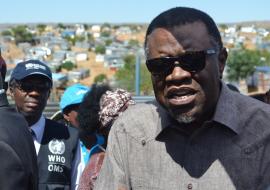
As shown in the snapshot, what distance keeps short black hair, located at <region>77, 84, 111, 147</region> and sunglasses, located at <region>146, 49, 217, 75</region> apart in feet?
5.32

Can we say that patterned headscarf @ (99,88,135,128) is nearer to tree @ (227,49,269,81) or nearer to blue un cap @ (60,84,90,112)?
blue un cap @ (60,84,90,112)

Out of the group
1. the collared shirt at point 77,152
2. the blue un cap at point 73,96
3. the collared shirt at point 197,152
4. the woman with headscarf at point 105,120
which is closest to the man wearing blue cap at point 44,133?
the collared shirt at point 77,152

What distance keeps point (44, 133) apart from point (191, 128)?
1859 millimetres

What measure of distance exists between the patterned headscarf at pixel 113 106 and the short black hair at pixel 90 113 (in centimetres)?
28

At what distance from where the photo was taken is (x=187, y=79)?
2.04 meters

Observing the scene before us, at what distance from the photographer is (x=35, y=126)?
3826 mm

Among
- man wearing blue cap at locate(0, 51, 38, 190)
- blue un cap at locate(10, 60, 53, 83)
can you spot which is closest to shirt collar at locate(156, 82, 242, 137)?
man wearing blue cap at locate(0, 51, 38, 190)

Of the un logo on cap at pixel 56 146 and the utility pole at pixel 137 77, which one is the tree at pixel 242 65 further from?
the un logo on cap at pixel 56 146

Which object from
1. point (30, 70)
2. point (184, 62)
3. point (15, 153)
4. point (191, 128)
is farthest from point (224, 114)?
point (30, 70)

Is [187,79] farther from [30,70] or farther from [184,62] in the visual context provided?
[30,70]

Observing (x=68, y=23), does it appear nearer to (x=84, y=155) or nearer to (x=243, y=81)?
(x=243, y=81)

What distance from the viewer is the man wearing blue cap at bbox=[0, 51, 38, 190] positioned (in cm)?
212

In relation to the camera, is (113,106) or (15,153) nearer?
(15,153)

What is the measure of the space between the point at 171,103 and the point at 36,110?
6.46ft
